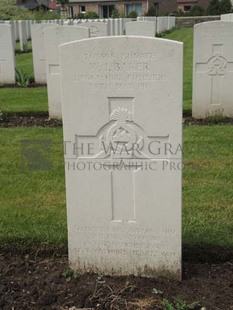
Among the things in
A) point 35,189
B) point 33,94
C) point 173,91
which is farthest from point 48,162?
point 33,94

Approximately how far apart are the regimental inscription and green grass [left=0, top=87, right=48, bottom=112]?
5.52m

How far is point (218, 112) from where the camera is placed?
778 cm

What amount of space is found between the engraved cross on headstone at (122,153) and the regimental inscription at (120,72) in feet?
0.33

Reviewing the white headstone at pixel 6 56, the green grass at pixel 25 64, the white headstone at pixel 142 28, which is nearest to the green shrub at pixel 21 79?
the white headstone at pixel 6 56

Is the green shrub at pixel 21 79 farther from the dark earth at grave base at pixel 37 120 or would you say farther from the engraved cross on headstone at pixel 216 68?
the engraved cross on headstone at pixel 216 68

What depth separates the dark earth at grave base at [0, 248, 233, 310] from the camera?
121 inches

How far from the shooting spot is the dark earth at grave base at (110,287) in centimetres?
307

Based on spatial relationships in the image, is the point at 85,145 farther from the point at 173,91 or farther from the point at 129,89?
the point at 173,91

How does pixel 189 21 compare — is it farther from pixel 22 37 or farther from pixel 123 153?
pixel 123 153

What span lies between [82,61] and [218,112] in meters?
5.06

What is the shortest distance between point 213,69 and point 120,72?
15.6 ft

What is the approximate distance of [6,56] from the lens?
454 inches

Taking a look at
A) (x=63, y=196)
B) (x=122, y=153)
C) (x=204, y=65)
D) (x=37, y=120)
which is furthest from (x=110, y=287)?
(x=37, y=120)

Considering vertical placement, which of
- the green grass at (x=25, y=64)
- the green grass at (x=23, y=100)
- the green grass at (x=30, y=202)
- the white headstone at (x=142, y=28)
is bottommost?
the green grass at (x=30, y=202)
